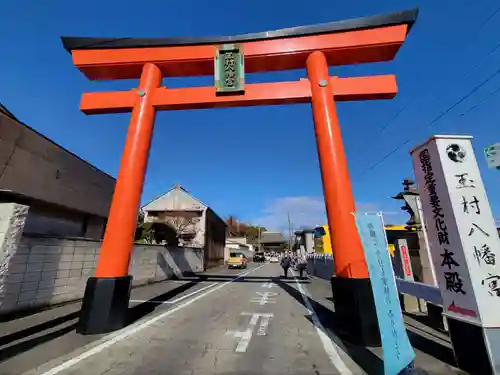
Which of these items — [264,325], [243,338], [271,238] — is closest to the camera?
[243,338]

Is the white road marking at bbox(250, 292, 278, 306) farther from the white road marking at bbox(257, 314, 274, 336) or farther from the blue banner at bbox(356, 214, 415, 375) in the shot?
the blue banner at bbox(356, 214, 415, 375)

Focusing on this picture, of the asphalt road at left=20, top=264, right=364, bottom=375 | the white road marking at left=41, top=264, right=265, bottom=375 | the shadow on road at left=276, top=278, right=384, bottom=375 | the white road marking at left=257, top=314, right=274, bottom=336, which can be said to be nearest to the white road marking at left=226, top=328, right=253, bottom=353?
the asphalt road at left=20, top=264, right=364, bottom=375

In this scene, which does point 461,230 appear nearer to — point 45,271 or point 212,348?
point 212,348

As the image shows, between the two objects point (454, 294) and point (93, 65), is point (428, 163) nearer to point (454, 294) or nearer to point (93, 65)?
point (454, 294)

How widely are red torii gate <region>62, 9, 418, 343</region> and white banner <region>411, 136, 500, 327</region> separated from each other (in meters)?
1.42

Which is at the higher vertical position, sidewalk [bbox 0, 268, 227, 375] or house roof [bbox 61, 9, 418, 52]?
house roof [bbox 61, 9, 418, 52]

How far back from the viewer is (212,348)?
4.16 metres

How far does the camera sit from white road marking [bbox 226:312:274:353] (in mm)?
4277

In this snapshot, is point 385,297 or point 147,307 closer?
point 385,297

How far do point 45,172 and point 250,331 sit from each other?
25.9ft

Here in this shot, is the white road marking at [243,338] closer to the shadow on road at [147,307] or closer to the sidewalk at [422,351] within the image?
the sidewalk at [422,351]

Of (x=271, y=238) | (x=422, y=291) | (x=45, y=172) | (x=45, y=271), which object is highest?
(x=271, y=238)

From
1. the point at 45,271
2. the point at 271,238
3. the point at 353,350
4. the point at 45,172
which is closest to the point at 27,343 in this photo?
the point at 45,271

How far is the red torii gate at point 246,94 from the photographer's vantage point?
5.18 m
